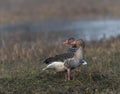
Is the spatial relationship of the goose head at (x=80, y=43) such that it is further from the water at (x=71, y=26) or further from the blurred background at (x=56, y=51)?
the water at (x=71, y=26)

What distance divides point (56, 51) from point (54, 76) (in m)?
4.43

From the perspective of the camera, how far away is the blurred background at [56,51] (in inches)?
421

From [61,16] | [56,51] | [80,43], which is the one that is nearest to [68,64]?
[80,43]

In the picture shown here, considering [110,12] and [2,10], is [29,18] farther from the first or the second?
[110,12]

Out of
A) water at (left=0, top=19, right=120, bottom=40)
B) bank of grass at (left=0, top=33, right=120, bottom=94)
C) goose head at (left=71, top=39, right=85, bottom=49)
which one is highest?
water at (left=0, top=19, right=120, bottom=40)

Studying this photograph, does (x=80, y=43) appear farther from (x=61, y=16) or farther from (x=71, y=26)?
(x=61, y=16)

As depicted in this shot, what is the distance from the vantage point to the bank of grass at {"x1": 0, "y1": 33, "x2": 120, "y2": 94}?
10.5 m

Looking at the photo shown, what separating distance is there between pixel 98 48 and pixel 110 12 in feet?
49.5

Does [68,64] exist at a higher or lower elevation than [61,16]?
lower

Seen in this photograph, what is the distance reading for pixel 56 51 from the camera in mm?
15820

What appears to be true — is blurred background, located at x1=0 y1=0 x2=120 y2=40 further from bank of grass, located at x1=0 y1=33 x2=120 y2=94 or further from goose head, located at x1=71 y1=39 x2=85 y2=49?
goose head, located at x1=71 y1=39 x2=85 y2=49

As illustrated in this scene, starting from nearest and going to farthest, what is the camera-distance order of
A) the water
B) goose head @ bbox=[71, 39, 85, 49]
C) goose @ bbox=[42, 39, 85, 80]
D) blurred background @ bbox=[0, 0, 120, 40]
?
goose @ bbox=[42, 39, 85, 80], goose head @ bbox=[71, 39, 85, 49], the water, blurred background @ bbox=[0, 0, 120, 40]

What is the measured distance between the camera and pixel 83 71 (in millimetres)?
11805

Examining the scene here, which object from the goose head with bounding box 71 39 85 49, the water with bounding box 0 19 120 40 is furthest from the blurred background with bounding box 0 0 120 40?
the goose head with bounding box 71 39 85 49
